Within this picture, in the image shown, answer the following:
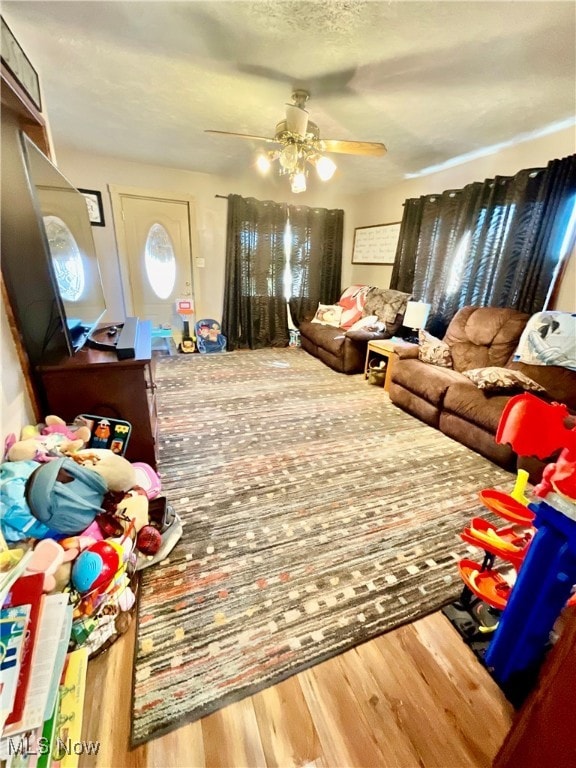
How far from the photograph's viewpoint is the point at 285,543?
1501 mm

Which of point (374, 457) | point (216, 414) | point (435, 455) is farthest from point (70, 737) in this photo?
→ point (435, 455)

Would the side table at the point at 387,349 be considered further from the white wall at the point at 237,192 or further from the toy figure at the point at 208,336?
the toy figure at the point at 208,336

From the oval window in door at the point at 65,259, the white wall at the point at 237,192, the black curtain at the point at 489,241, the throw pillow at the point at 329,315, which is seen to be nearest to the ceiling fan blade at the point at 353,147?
the black curtain at the point at 489,241

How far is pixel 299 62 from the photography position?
1755mm

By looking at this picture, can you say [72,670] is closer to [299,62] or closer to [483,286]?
[299,62]

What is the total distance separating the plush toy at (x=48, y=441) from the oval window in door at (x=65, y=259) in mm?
599

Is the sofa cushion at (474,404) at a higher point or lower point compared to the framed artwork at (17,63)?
lower

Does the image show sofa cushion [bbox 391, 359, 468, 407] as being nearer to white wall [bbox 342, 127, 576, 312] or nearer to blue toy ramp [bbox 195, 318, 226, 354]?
white wall [bbox 342, 127, 576, 312]

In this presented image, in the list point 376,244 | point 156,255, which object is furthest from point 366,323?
point 156,255

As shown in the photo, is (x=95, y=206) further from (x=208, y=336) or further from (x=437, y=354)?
(x=437, y=354)

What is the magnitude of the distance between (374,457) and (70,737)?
1.86 m

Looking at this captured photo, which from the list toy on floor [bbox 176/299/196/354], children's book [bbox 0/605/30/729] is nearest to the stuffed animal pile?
children's book [bbox 0/605/30/729]

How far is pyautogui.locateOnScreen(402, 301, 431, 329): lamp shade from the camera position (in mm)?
3322

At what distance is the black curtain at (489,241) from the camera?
250 centimetres
